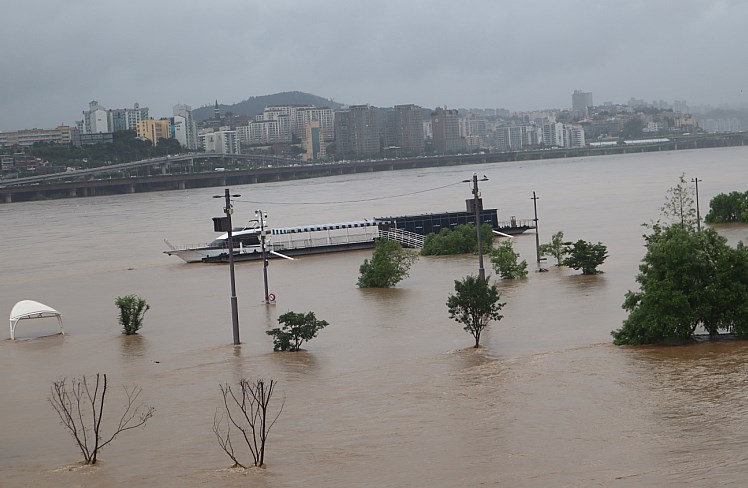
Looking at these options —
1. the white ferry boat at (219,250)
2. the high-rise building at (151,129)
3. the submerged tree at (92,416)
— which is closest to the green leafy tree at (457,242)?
the white ferry boat at (219,250)

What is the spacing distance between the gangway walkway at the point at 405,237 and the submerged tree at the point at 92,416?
21.2m

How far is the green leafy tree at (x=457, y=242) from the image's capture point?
31219 millimetres

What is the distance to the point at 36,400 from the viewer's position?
1364 cm

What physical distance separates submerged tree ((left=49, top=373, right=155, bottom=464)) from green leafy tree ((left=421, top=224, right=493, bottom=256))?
1807 centimetres

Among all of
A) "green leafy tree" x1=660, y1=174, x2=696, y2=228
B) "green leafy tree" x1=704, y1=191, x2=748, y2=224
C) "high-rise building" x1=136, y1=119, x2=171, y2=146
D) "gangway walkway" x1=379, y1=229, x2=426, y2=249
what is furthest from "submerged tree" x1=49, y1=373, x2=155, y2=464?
"high-rise building" x1=136, y1=119, x2=171, y2=146

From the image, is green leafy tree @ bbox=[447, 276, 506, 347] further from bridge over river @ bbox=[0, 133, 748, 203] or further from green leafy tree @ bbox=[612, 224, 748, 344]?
bridge over river @ bbox=[0, 133, 748, 203]

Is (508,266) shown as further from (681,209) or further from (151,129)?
(151,129)

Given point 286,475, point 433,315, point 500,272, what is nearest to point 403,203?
point 500,272

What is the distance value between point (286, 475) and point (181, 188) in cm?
10516

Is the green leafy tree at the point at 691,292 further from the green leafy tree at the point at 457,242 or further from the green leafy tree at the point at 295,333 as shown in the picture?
the green leafy tree at the point at 457,242

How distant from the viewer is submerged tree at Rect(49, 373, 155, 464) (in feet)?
33.6

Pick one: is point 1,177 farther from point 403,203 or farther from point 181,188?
point 403,203

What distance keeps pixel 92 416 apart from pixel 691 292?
757cm

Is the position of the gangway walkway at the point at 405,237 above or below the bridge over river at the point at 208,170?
below
